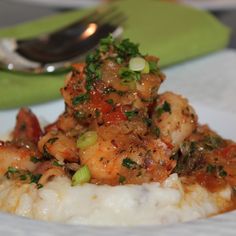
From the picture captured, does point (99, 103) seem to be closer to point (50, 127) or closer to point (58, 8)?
point (50, 127)

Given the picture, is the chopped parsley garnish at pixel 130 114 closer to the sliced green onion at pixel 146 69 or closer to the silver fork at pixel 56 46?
the sliced green onion at pixel 146 69

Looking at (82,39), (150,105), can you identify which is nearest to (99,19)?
(82,39)

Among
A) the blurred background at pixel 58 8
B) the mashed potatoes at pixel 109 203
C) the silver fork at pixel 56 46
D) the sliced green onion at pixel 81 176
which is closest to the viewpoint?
the mashed potatoes at pixel 109 203

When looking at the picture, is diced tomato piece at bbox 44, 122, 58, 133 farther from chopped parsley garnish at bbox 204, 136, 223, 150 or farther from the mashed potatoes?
chopped parsley garnish at bbox 204, 136, 223, 150

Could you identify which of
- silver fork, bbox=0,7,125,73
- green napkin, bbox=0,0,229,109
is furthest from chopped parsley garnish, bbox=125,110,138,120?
silver fork, bbox=0,7,125,73

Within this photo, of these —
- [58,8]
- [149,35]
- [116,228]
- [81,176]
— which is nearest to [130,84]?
[81,176]


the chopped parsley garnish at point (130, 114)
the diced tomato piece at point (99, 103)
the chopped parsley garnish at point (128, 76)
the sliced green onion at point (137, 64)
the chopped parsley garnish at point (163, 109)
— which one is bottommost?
the chopped parsley garnish at point (163, 109)

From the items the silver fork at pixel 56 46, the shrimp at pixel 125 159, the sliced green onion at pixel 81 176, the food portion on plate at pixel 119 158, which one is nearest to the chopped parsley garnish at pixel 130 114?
the food portion on plate at pixel 119 158
